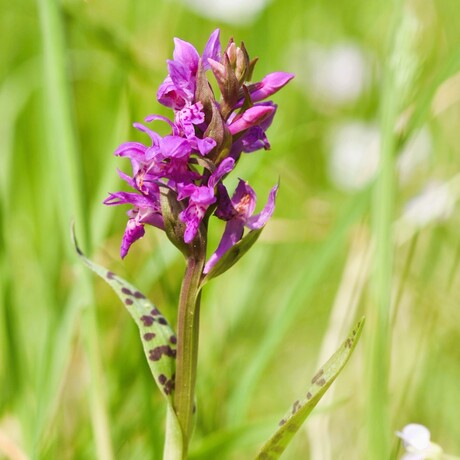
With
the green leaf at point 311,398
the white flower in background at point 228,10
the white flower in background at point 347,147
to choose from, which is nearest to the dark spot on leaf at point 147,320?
the green leaf at point 311,398

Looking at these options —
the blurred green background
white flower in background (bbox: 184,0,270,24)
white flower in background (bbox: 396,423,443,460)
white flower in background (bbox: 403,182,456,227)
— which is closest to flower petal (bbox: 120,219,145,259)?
the blurred green background

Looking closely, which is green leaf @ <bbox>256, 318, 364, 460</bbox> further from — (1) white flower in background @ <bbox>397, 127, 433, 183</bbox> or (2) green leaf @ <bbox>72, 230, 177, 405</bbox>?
(1) white flower in background @ <bbox>397, 127, 433, 183</bbox>

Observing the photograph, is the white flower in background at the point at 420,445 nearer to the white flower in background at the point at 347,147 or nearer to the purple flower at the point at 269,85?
the purple flower at the point at 269,85

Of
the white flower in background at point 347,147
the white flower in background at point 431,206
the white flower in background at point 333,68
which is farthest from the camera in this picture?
the white flower in background at point 333,68

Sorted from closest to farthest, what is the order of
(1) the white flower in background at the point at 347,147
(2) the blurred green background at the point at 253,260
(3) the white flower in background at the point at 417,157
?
1. (2) the blurred green background at the point at 253,260
2. (3) the white flower in background at the point at 417,157
3. (1) the white flower in background at the point at 347,147

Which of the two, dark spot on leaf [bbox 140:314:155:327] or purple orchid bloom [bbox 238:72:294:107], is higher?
purple orchid bloom [bbox 238:72:294:107]

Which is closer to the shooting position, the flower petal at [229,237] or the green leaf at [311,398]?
the green leaf at [311,398]

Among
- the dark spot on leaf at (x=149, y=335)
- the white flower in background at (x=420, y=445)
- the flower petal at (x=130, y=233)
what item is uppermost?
the flower petal at (x=130, y=233)

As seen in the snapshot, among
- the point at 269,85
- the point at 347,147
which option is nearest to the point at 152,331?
the point at 269,85
